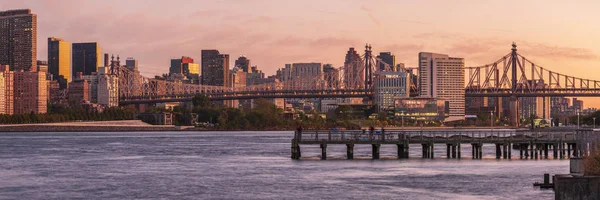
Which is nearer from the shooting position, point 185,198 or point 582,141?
point 582,141

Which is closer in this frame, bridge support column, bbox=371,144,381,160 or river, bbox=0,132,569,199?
river, bbox=0,132,569,199

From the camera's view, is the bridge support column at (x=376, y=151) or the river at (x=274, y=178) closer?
the river at (x=274, y=178)

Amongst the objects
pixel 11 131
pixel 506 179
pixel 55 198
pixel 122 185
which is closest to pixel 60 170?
pixel 122 185

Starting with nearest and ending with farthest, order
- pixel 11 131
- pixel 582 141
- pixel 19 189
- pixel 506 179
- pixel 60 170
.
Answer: pixel 582 141 → pixel 19 189 → pixel 506 179 → pixel 60 170 → pixel 11 131

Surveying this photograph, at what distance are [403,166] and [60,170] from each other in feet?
59.2

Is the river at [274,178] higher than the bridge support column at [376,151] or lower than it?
lower

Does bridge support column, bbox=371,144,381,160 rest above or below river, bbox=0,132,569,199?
above

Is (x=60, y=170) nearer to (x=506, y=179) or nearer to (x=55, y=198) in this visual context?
(x=55, y=198)

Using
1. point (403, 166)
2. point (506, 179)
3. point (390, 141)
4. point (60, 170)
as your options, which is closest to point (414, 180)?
point (506, 179)

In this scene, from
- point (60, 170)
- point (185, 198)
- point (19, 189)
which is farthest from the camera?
point (60, 170)

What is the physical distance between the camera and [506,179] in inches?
1903

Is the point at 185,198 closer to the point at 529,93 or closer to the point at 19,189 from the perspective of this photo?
the point at 19,189

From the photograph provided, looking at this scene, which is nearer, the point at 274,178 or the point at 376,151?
the point at 274,178

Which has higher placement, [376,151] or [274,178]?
[376,151]
